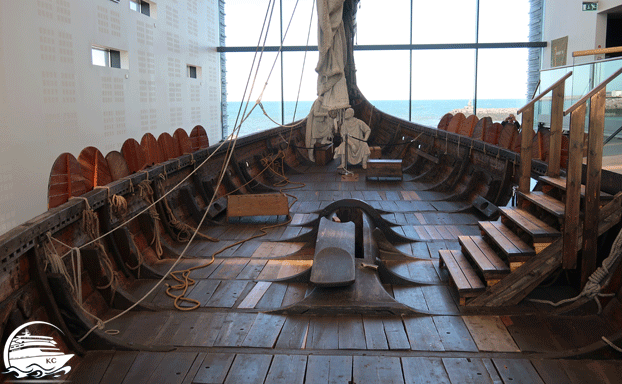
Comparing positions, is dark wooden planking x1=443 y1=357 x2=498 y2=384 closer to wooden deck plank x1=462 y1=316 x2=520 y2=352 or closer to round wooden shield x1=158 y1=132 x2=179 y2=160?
wooden deck plank x1=462 y1=316 x2=520 y2=352

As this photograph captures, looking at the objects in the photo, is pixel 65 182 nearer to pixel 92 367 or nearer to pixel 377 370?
pixel 92 367

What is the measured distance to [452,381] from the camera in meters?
1.90

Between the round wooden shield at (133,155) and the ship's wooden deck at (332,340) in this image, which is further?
the round wooden shield at (133,155)

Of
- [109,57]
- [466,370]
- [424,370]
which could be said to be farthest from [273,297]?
[109,57]

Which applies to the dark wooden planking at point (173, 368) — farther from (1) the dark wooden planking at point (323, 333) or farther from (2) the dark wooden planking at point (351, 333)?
(2) the dark wooden planking at point (351, 333)

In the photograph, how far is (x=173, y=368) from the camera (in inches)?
79.2

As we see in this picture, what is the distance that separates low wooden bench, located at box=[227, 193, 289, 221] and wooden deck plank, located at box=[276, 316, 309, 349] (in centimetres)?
203

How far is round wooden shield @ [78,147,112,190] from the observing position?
2.92 metres

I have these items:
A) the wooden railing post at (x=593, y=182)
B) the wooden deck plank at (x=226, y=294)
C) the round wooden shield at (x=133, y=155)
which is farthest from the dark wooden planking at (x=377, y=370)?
the round wooden shield at (x=133, y=155)

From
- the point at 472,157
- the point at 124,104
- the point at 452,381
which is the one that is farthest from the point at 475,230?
the point at 124,104

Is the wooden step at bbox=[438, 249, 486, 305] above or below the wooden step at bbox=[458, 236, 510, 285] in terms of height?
below

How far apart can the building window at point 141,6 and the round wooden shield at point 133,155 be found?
24.8ft

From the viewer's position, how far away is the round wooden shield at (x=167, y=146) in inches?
159

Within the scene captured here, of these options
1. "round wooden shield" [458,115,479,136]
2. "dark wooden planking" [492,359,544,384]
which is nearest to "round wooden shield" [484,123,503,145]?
"round wooden shield" [458,115,479,136]
